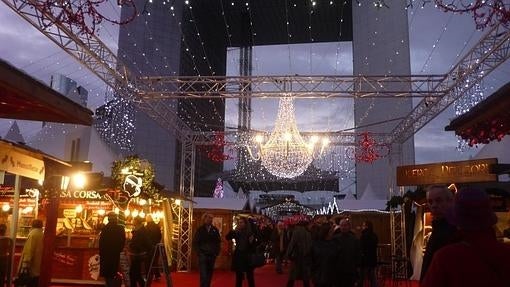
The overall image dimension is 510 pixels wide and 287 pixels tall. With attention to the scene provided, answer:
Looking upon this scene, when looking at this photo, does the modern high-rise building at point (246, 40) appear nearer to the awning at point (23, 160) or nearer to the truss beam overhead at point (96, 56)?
the truss beam overhead at point (96, 56)

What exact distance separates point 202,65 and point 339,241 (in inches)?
835

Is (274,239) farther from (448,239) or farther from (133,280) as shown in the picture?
(448,239)

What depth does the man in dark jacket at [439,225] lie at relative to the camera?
2910 millimetres

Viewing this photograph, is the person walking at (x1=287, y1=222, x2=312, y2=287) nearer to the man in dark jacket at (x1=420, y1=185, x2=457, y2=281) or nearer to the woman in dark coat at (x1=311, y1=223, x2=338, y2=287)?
the woman in dark coat at (x1=311, y1=223, x2=338, y2=287)

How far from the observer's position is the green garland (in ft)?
37.7

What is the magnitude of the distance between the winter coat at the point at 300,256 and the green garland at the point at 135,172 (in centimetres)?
402

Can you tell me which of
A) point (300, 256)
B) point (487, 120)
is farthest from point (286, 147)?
point (487, 120)

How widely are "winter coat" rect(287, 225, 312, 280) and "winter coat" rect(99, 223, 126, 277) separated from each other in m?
3.06

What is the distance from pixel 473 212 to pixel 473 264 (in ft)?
0.67

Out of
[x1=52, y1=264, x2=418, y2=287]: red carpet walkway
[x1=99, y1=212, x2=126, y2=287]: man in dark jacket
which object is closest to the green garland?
[x1=52, y1=264, x2=418, y2=287]: red carpet walkway

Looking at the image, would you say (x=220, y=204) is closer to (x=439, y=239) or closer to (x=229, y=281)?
(x=229, y=281)

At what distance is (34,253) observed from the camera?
8336 millimetres

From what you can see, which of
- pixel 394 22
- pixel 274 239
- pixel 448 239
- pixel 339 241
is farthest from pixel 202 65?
pixel 448 239

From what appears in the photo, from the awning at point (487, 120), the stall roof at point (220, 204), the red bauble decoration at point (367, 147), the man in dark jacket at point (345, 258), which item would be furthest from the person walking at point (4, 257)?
the red bauble decoration at point (367, 147)
